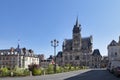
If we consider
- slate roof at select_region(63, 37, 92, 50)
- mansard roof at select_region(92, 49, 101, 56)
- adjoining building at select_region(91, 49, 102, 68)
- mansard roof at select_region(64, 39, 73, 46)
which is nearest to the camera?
adjoining building at select_region(91, 49, 102, 68)

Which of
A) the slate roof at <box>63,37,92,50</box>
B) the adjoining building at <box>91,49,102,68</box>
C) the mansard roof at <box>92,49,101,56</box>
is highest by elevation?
the slate roof at <box>63,37,92,50</box>

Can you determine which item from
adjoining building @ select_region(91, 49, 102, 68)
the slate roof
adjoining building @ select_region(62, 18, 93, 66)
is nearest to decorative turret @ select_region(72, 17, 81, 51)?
adjoining building @ select_region(62, 18, 93, 66)

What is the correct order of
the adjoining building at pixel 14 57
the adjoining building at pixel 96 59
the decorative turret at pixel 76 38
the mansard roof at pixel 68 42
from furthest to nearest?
the mansard roof at pixel 68 42
the decorative turret at pixel 76 38
the adjoining building at pixel 96 59
the adjoining building at pixel 14 57

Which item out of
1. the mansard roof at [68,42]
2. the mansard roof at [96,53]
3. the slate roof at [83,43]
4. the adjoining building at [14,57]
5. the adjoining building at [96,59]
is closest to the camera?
the adjoining building at [14,57]

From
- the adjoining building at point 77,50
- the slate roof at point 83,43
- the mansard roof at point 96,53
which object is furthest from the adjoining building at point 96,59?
the slate roof at point 83,43

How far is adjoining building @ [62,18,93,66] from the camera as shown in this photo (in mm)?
149625

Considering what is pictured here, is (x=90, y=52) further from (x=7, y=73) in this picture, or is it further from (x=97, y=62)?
(x=7, y=73)

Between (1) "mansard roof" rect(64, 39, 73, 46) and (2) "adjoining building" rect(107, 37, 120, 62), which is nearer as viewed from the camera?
(2) "adjoining building" rect(107, 37, 120, 62)

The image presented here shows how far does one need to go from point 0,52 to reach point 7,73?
78909 mm

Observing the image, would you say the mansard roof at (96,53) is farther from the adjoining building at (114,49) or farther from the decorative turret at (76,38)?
the adjoining building at (114,49)

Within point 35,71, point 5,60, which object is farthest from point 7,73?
point 5,60

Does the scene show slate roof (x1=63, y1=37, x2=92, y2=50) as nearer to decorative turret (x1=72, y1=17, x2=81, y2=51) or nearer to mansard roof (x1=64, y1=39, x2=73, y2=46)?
mansard roof (x1=64, y1=39, x2=73, y2=46)

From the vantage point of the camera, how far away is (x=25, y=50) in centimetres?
11869

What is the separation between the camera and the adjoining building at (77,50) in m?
150
